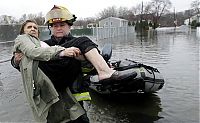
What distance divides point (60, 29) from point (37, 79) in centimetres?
54

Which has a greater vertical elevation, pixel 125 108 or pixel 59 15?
pixel 59 15

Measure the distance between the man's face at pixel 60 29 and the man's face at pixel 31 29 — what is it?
0.86ft

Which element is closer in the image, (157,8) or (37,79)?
(37,79)

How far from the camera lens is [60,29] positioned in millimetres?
2398

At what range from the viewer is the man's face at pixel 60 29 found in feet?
7.82

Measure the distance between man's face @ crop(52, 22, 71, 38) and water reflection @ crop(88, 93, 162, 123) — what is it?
10.3 ft

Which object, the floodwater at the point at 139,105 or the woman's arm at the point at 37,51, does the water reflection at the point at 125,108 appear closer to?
the floodwater at the point at 139,105

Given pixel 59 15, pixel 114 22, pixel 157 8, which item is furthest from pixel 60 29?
pixel 157 8

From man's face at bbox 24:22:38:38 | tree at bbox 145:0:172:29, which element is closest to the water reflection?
man's face at bbox 24:22:38:38

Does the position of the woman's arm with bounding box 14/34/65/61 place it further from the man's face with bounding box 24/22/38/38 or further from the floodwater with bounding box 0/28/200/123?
the floodwater with bounding box 0/28/200/123

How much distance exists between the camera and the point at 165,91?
7160mm

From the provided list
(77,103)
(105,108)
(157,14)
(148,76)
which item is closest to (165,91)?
(148,76)

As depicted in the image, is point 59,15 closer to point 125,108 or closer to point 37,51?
point 37,51

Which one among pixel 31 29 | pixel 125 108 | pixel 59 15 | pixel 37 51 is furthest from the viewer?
pixel 125 108
